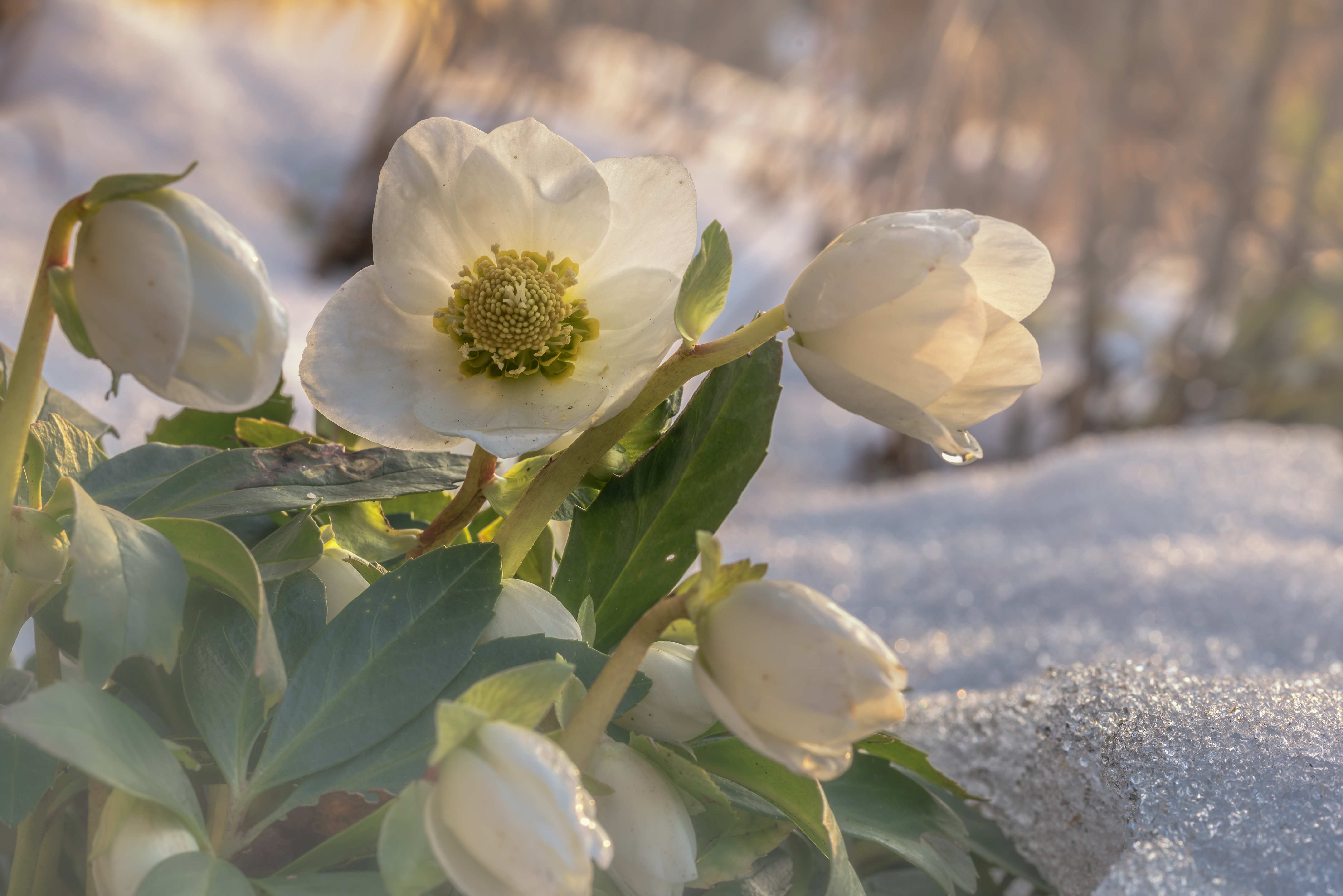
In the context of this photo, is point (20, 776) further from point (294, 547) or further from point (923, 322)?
point (923, 322)

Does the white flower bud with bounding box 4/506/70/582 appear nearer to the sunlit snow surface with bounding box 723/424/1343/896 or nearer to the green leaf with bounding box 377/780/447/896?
the green leaf with bounding box 377/780/447/896

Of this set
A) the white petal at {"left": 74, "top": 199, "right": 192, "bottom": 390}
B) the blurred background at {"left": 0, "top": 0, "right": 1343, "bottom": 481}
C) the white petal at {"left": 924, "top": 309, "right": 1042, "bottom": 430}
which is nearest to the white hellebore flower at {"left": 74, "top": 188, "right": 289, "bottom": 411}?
the white petal at {"left": 74, "top": 199, "right": 192, "bottom": 390}

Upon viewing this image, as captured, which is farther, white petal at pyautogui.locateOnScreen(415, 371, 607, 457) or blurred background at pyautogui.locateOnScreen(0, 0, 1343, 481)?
blurred background at pyautogui.locateOnScreen(0, 0, 1343, 481)

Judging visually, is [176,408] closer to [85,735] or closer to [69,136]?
[85,735]

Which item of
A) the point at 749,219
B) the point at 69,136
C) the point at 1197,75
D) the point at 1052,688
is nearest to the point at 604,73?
the point at 749,219

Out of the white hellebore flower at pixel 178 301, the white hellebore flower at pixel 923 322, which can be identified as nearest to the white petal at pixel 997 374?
the white hellebore flower at pixel 923 322

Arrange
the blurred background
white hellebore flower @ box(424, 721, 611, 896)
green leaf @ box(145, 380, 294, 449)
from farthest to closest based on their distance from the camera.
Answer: the blurred background → green leaf @ box(145, 380, 294, 449) → white hellebore flower @ box(424, 721, 611, 896)
